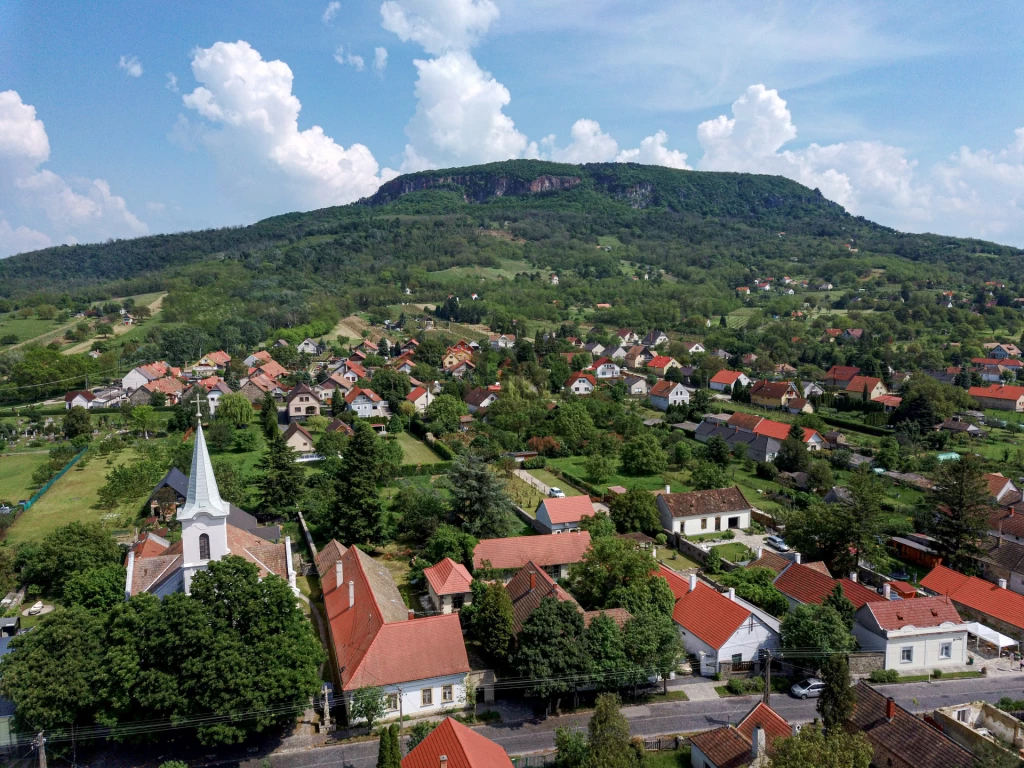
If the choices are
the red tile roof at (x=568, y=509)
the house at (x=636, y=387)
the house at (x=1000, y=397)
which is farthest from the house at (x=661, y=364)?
the red tile roof at (x=568, y=509)

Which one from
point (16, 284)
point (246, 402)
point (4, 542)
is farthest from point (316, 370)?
point (16, 284)

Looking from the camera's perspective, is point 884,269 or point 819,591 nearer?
point 819,591

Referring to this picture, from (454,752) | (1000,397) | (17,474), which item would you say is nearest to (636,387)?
(1000,397)

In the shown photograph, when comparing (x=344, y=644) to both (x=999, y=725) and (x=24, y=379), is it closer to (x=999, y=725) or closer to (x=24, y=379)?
(x=999, y=725)

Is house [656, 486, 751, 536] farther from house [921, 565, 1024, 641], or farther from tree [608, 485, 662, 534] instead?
house [921, 565, 1024, 641]

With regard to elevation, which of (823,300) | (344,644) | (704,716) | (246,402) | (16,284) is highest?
(16,284)

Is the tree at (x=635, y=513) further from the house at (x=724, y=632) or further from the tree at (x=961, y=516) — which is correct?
the tree at (x=961, y=516)

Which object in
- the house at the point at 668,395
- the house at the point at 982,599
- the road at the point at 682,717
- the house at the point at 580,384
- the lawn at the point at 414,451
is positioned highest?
the house at the point at 580,384
